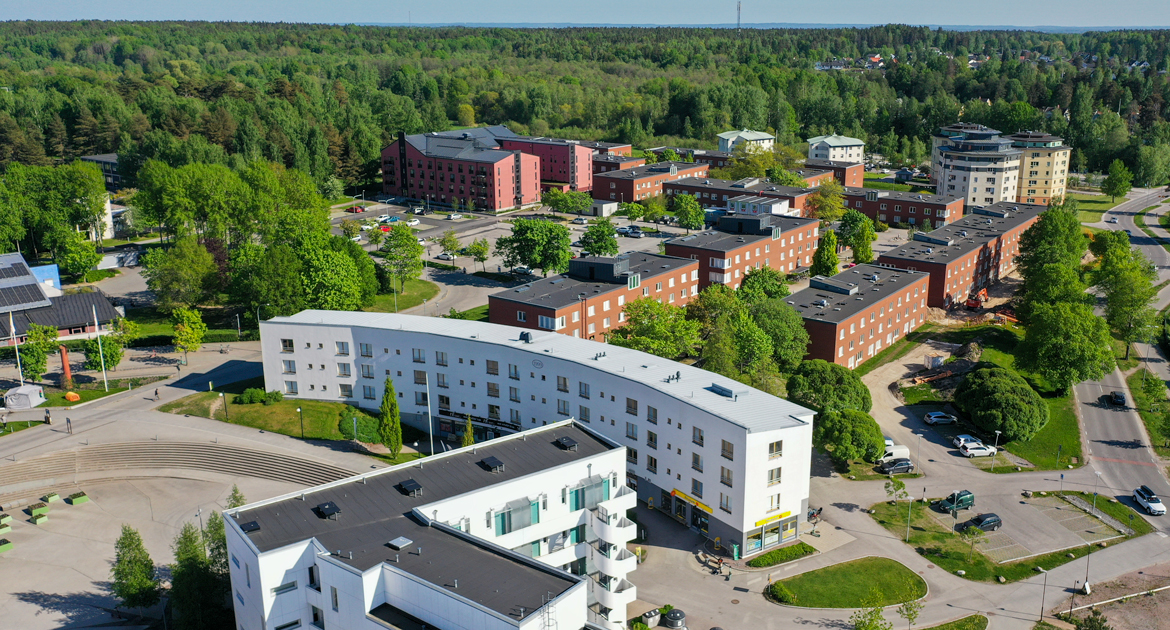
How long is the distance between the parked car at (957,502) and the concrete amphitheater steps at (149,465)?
3330 centimetres

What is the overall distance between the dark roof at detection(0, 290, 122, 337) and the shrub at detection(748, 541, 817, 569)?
56.9 metres

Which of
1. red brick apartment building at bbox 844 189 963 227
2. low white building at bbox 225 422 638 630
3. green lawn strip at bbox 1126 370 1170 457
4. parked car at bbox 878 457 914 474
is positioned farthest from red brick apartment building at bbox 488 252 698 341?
red brick apartment building at bbox 844 189 963 227

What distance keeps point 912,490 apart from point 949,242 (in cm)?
4521

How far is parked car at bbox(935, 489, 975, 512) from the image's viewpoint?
48906mm

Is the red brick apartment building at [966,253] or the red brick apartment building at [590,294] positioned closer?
the red brick apartment building at [590,294]

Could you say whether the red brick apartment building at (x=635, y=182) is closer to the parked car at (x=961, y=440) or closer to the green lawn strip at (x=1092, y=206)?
the green lawn strip at (x=1092, y=206)

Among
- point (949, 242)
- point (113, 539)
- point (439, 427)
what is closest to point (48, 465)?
point (113, 539)

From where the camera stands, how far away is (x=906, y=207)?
11725 cm

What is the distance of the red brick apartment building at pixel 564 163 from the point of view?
5595 inches

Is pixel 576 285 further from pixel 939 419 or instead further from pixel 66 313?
pixel 66 313

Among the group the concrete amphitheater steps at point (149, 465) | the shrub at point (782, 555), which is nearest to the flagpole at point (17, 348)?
the concrete amphitheater steps at point (149, 465)

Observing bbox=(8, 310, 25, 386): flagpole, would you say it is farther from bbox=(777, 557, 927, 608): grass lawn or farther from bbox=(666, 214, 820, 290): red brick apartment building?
bbox=(666, 214, 820, 290): red brick apartment building

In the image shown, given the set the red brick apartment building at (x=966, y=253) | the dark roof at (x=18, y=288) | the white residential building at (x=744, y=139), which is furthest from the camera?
the white residential building at (x=744, y=139)

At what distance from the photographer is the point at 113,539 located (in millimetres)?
46719
